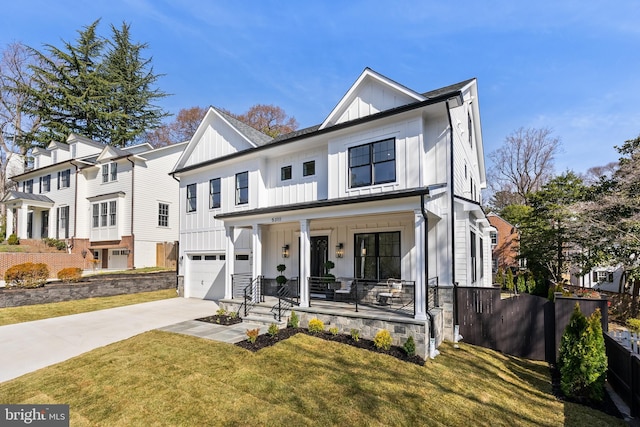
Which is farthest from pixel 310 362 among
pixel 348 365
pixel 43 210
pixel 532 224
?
pixel 43 210

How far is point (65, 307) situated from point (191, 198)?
6.97 metres

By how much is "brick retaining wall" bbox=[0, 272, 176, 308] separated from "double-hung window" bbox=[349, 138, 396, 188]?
12626 mm

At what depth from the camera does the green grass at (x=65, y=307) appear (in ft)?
35.7

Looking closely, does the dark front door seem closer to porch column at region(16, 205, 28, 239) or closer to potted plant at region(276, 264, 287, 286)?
potted plant at region(276, 264, 287, 286)

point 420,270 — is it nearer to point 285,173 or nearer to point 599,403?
point 599,403

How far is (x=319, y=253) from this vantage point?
41.7ft

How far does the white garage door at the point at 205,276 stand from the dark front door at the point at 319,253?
194 inches

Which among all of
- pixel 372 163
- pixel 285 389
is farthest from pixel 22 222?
pixel 285 389

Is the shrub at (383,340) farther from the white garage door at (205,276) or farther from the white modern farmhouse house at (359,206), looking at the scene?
the white garage door at (205,276)

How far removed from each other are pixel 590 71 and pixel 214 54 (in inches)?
623

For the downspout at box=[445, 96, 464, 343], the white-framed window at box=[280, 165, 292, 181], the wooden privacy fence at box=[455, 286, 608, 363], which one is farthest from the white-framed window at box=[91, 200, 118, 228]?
the wooden privacy fence at box=[455, 286, 608, 363]

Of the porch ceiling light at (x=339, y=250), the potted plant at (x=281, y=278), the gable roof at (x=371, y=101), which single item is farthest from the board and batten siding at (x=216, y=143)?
the porch ceiling light at (x=339, y=250)

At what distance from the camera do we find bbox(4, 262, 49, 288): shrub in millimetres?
13123

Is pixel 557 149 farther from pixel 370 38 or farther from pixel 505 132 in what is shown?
pixel 370 38
